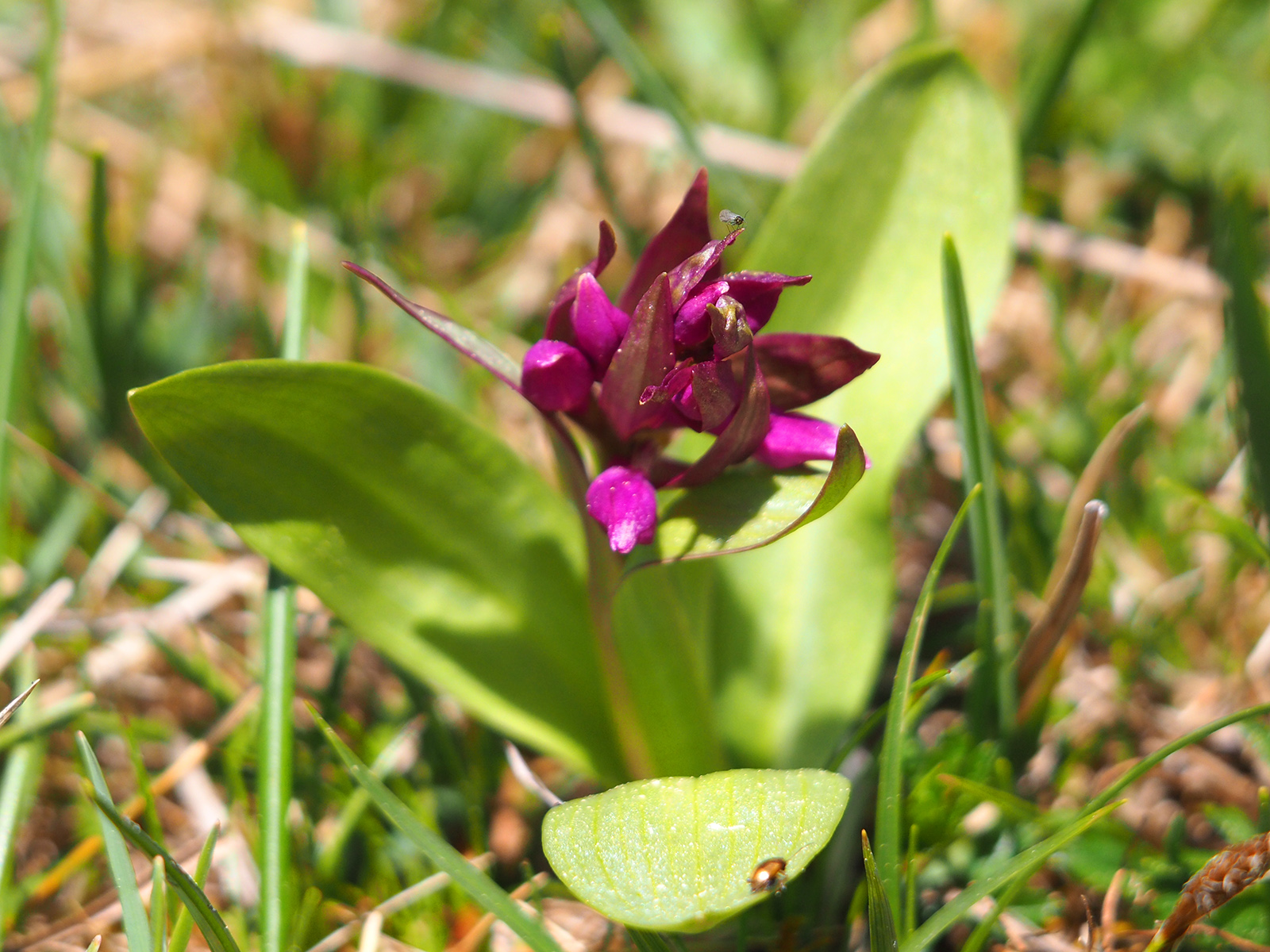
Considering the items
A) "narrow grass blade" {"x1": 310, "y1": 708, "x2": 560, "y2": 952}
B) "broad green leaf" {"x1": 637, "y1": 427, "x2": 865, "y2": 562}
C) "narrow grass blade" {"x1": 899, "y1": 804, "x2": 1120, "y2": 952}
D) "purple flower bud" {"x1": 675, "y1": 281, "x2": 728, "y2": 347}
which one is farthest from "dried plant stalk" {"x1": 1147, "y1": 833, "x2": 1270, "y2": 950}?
"purple flower bud" {"x1": 675, "y1": 281, "x2": 728, "y2": 347}

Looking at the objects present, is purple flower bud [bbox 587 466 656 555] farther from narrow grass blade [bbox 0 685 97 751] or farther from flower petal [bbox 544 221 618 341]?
narrow grass blade [bbox 0 685 97 751]

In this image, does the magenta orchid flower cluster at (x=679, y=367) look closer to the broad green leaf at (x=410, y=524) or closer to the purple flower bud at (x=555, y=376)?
the purple flower bud at (x=555, y=376)

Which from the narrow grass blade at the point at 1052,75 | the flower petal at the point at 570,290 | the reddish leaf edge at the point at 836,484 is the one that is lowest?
the reddish leaf edge at the point at 836,484

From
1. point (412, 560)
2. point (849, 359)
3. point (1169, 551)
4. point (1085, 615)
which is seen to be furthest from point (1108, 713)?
point (412, 560)

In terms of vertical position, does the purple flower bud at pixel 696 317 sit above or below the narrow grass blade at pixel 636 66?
below

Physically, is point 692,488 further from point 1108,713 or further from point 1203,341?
point 1203,341

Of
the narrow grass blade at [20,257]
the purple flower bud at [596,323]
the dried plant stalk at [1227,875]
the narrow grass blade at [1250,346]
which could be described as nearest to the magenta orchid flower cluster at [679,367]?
the purple flower bud at [596,323]

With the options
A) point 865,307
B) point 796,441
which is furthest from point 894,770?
point 865,307
